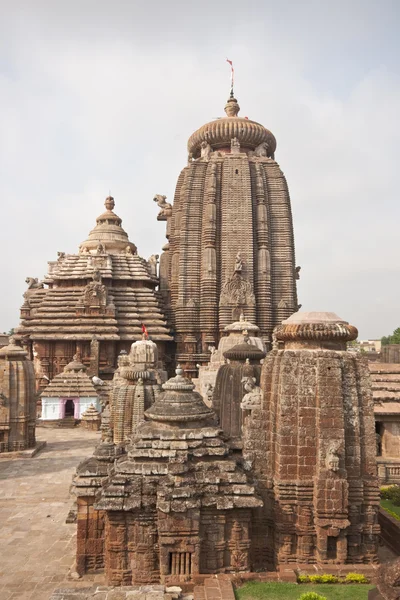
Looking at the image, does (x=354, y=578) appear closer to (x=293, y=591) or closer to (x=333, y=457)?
(x=293, y=591)

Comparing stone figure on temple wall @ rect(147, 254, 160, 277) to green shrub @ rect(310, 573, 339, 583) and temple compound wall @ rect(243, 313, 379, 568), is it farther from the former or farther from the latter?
green shrub @ rect(310, 573, 339, 583)

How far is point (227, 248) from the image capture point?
3569 centimetres

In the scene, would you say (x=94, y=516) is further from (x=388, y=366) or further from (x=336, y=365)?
(x=388, y=366)

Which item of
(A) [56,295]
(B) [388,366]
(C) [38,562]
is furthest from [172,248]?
(C) [38,562]

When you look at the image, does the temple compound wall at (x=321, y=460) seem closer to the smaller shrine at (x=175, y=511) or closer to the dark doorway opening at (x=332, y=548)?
the dark doorway opening at (x=332, y=548)

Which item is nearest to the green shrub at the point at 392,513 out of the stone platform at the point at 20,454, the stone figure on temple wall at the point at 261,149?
the stone platform at the point at 20,454

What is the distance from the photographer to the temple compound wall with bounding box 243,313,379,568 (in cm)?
825

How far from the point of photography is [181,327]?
3497 cm

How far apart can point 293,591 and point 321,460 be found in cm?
205

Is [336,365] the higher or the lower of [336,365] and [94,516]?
the higher


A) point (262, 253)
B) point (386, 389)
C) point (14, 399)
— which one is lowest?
point (14, 399)

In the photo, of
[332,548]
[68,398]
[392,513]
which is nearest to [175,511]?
[332,548]

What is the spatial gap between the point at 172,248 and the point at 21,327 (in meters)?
13.0

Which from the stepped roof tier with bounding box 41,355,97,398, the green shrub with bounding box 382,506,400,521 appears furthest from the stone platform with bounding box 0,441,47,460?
the green shrub with bounding box 382,506,400,521
